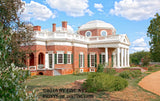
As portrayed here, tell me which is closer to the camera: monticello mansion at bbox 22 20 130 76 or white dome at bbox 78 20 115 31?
monticello mansion at bbox 22 20 130 76

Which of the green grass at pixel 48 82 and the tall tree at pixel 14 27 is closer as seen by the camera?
the tall tree at pixel 14 27

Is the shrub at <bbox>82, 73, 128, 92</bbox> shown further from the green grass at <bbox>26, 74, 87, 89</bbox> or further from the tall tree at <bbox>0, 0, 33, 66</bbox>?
the tall tree at <bbox>0, 0, 33, 66</bbox>

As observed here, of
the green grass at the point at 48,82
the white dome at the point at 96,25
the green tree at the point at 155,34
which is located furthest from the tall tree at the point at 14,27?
the green tree at the point at 155,34

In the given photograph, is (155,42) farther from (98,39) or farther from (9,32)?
(9,32)

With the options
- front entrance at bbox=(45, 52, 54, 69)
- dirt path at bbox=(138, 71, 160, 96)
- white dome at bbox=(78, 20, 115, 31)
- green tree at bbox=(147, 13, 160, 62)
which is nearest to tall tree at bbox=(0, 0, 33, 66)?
dirt path at bbox=(138, 71, 160, 96)

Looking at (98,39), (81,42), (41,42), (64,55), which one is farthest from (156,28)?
(41,42)

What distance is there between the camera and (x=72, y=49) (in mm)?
23797

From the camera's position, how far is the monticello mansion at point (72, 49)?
70.4 ft

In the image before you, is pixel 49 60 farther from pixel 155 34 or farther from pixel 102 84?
pixel 155 34

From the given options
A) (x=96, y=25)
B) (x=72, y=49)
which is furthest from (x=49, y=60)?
(x=96, y=25)

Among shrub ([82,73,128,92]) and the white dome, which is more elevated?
the white dome

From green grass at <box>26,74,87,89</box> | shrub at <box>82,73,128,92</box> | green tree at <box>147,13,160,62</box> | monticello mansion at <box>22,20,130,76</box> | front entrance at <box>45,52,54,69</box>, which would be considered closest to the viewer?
shrub at <box>82,73,128,92</box>

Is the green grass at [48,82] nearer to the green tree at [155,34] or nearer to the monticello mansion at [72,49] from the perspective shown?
the monticello mansion at [72,49]

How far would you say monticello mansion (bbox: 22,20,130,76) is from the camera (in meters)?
21.5
